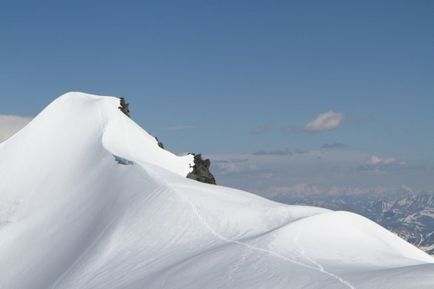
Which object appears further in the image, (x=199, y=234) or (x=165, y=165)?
(x=165, y=165)

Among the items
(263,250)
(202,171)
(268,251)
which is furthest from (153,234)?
(202,171)

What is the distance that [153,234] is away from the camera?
35812 mm

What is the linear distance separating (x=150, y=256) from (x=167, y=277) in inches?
243

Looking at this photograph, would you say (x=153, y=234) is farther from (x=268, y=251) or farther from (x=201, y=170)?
(x=201, y=170)

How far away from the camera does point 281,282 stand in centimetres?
2178

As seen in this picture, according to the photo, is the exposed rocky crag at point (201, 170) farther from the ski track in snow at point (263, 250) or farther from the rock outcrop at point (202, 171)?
the ski track in snow at point (263, 250)

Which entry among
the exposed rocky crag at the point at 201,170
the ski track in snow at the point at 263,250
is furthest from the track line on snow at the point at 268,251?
the exposed rocky crag at the point at 201,170

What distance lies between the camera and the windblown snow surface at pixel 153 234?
2433cm

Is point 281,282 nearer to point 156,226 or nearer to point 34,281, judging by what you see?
point 156,226

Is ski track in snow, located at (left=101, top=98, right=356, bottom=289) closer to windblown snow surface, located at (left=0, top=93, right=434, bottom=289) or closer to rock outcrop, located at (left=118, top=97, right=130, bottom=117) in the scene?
windblown snow surface, located at (left=0, top=93, right=434, bottom=289)

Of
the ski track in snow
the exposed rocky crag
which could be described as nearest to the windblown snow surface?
the ski track in snow

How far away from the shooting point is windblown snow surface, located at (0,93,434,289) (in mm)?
24328

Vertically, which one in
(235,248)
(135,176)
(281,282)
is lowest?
(281,282)

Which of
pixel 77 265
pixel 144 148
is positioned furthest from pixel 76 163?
pixel 77 265
